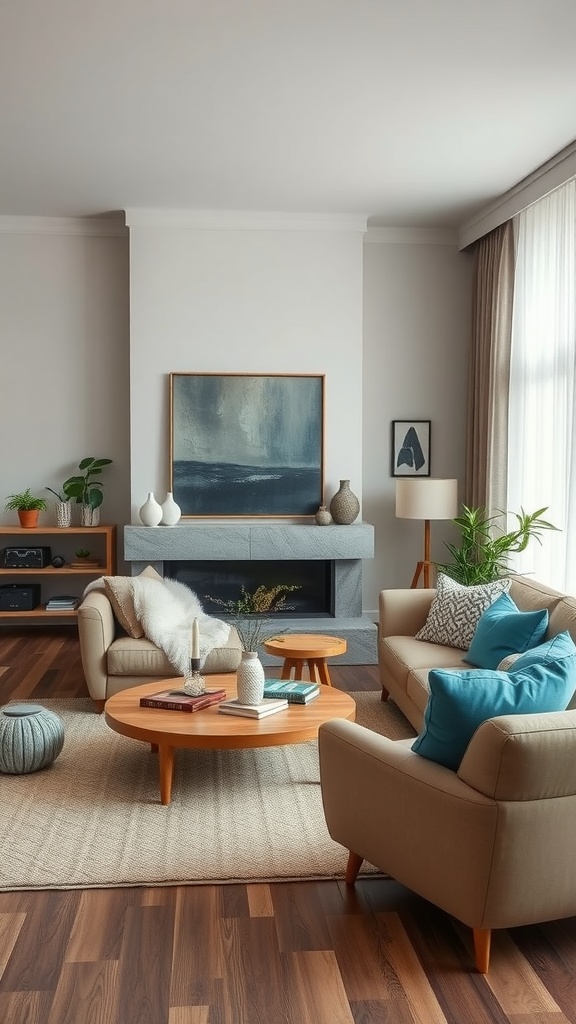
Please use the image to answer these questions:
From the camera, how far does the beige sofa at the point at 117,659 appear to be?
4664mm

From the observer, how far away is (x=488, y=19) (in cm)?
353

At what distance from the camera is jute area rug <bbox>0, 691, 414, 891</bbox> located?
3068 millimetres

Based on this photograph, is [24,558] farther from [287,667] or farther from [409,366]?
[409,366]

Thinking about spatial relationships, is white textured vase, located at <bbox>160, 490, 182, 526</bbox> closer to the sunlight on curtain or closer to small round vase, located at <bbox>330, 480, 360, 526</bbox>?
small round vase, located at <bbox>330, 480, 360, 526</bbox>

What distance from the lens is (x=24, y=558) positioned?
21.7ft

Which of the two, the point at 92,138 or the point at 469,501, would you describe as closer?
the point at 92,138

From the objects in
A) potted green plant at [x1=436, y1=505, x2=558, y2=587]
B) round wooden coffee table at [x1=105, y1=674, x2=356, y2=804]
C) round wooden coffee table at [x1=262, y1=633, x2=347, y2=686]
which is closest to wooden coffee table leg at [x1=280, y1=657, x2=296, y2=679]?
round wooden coffee table at [x1=262, y1=633, x2=347, y2=686]

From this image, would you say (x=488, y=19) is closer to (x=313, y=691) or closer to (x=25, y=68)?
(x=25, y=68)

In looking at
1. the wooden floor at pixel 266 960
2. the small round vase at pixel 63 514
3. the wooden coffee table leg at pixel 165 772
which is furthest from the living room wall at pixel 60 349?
the wooden floor at pixel 266 960

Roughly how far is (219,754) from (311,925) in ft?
5.25

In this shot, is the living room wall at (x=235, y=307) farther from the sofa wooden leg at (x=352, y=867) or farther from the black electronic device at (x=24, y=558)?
the sofa wooden leg at (x=352, y=867)

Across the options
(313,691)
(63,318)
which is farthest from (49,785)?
(63,318)

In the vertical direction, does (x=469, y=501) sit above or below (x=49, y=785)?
above

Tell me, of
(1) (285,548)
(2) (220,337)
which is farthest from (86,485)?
(1) (285,548)
